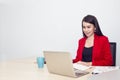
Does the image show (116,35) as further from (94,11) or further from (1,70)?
(1,70)

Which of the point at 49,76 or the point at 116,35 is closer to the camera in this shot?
the point at 49,76

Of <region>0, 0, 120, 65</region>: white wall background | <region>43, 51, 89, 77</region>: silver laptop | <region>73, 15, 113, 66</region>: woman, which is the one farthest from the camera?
<region>0, 0, 120, 65</region>: white wall background

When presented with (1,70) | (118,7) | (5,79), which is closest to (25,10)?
(118,7)

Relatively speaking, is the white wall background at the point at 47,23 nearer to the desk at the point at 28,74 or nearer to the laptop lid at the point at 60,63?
the desk at the point at 28,74

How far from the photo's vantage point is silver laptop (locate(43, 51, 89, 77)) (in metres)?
1.79

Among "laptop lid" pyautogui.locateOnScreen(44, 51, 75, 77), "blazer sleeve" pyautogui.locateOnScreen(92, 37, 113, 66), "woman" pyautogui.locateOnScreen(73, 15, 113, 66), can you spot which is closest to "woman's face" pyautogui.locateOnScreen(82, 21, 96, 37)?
"woman" pyautogui.locateOnScreen(73, 15, 113, 66)

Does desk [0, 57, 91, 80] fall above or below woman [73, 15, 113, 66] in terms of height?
below

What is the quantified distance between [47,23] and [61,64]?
6.21 feet

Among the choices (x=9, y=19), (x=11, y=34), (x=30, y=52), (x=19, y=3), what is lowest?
(x=30, y=52)

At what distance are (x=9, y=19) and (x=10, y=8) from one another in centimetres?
19

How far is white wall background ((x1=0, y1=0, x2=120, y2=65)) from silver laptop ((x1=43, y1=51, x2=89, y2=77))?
4.89 ft

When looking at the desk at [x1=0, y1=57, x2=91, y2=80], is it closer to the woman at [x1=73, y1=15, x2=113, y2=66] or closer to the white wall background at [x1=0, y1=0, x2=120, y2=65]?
the woman at [x1=73, y1=15, x2=113, y2=66]

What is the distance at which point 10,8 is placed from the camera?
3.93m

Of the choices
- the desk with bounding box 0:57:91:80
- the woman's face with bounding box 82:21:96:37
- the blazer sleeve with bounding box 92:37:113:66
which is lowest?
the desk with bounding box 0:57:91:80
